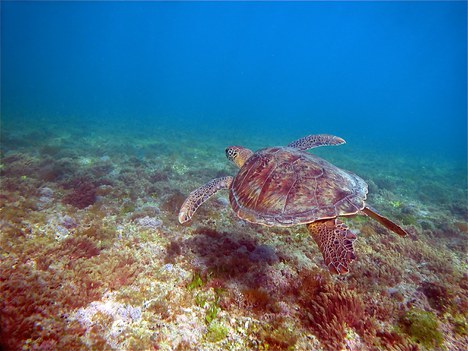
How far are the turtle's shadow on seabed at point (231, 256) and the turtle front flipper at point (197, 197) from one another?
126cm

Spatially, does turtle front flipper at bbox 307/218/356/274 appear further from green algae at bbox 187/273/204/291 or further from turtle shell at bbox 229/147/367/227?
green algae at bbox 187/273/204/291

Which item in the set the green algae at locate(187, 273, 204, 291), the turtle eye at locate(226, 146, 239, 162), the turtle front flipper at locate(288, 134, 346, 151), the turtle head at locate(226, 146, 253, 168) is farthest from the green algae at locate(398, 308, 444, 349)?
the turtle eye at locate(226, 146, 239, 162)

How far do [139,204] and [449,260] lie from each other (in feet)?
31.1

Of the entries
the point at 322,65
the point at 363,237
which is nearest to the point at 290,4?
the point at 322,65

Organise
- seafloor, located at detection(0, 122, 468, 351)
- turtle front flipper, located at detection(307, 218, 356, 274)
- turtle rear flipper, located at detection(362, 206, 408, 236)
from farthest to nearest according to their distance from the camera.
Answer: turtle rear flipper, located at detection(362, 206, 408, 236)
seafloor, located at detection(0, 122, 468, 351)
turtle front flipper, located at detection(307, 218, 356, 274)

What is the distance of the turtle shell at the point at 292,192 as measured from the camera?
11.8ft

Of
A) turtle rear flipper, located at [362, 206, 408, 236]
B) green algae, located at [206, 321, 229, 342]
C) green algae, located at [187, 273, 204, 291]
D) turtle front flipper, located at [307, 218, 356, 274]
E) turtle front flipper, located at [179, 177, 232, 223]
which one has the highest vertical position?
turtle rear flipper, located at [362, 206, 408, 236]

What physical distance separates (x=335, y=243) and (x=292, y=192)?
107 centimetres

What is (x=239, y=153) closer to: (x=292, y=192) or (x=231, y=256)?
(x=292, y=192)

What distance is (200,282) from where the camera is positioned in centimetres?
435

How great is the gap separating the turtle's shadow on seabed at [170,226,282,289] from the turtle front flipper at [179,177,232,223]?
126 cm

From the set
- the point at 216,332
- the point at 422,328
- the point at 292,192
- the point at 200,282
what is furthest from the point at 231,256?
the point at 422,328

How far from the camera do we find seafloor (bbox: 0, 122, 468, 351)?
335cm

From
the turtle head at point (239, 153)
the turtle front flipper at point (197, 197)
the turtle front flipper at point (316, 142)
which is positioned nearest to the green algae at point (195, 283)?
the turtle front flipper at point (197, 197)
